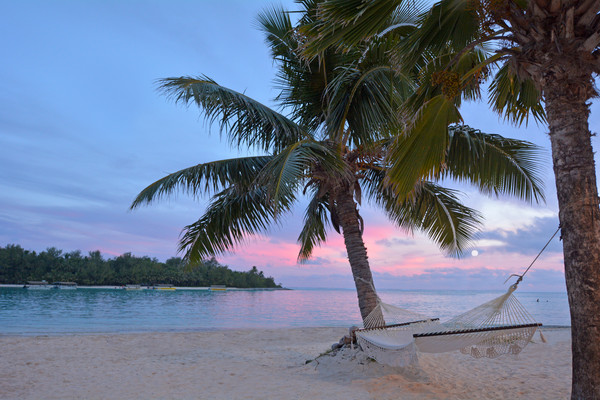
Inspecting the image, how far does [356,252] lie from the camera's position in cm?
514

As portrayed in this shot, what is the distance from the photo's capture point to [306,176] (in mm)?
5125

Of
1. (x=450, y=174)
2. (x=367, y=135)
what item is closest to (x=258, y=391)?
(x=367, y=135)

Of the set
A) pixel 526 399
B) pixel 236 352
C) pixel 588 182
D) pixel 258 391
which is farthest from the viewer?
pixel 236 352

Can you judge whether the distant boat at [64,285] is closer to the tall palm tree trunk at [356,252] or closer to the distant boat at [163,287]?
the distant boat at [163,287]

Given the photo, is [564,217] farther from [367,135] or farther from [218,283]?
[218,283]

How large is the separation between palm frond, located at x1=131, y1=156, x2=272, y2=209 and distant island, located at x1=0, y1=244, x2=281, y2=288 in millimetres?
37110

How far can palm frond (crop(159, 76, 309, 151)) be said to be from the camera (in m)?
4.28

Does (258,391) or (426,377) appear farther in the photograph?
(426,377)

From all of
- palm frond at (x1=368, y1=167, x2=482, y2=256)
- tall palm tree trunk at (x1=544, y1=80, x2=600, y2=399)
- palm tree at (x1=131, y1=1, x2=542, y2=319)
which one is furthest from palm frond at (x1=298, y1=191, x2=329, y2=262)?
tall palm tree trunk at (x1=544, y1=80, x2=600, y2=399)

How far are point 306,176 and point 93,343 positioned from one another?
530 centimetres

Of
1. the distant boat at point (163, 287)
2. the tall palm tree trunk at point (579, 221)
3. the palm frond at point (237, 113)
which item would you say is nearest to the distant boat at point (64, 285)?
the distant boat at point (163, 287)

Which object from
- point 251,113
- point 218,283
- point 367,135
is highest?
point 251,113

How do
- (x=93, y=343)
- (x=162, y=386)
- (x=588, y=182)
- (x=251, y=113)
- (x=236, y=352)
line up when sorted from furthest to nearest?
(x=93, y=343), (x=236, y=352), (x=251, y=113), (x=162, y=386), (x=588, y=182)

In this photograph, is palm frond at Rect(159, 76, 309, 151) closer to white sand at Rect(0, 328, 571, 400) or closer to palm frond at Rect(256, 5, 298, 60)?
palm frond at Rect(256, 5, 298, 60)
